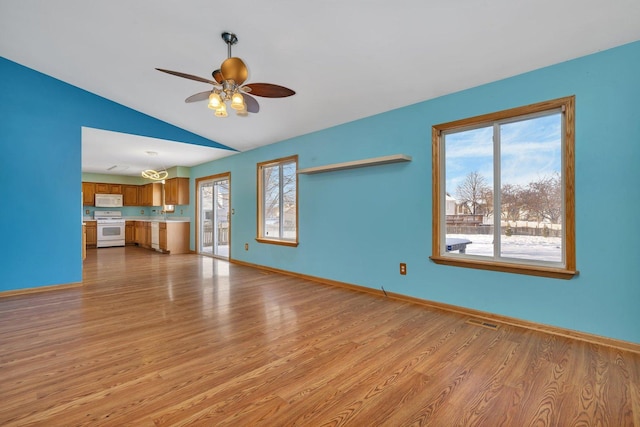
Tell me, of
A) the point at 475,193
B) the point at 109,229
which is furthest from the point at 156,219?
the point at 475,193

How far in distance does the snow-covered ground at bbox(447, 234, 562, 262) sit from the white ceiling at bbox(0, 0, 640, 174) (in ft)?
5.05

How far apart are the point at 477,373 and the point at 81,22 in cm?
450

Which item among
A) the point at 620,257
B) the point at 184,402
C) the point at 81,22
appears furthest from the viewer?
the point at 81,22

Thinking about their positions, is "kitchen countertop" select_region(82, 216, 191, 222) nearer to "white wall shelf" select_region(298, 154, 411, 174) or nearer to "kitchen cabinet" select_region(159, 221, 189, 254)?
"kitchen cabinet" select_region(159, 221, 189, 254)

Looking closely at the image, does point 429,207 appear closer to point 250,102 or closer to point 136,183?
point 250,102

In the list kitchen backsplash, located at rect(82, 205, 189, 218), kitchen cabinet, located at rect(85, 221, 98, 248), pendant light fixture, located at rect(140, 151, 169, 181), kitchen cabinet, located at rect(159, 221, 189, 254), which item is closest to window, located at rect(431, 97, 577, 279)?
pendant light fixture, located at rect(140, 151, 169, 181)

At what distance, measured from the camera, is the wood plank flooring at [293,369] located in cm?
155

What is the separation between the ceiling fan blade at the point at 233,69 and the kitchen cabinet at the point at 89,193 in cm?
885

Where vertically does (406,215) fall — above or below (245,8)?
below

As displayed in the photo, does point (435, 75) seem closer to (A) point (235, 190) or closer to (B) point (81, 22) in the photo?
(B) point (81, 22)

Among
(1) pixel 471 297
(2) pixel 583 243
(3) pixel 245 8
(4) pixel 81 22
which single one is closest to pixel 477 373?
(1) pixel 471 297

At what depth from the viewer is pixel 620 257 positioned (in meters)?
2.29

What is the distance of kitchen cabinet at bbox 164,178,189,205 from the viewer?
7727mm

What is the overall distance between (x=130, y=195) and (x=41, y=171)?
6011 mm
